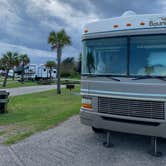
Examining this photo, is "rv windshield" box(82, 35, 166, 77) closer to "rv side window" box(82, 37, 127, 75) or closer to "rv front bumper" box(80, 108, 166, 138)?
"rv side window" box(82, 37, 127, 75)

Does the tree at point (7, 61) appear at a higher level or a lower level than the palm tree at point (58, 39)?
lower

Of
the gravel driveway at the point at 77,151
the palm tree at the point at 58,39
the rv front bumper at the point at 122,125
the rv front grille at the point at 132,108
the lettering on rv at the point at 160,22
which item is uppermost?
the palm tree at the point at 58,39

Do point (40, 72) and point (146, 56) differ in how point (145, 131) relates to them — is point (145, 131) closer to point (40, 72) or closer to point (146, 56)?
point (146, 56)

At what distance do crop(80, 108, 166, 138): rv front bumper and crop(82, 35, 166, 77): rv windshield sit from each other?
38.4 inches

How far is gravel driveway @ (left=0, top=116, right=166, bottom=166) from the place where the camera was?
455 centimetres

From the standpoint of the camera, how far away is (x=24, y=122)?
27.2ft

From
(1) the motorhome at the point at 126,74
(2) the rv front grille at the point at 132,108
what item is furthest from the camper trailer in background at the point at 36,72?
(2) the rv front grille at the point at 132,108

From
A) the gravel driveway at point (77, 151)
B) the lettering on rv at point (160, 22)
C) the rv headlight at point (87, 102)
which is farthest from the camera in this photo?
the rv headlight at point (87, 102)

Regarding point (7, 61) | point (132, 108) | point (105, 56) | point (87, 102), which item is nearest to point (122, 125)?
point (132, 108)

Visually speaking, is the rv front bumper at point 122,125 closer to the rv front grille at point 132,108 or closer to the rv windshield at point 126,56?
the rv front grille at point 132,108

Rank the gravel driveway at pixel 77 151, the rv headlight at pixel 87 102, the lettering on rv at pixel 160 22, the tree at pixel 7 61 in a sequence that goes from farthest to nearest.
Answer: the tree at pixel 7 61 → the rv headlight at pixel 87 102 → the lettering on rv at pixel 160 22 → the gravel driveway at pixel 77 151

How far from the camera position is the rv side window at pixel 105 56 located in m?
5.14

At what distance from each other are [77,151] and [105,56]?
7.20 feet

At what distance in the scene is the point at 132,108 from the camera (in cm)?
491
